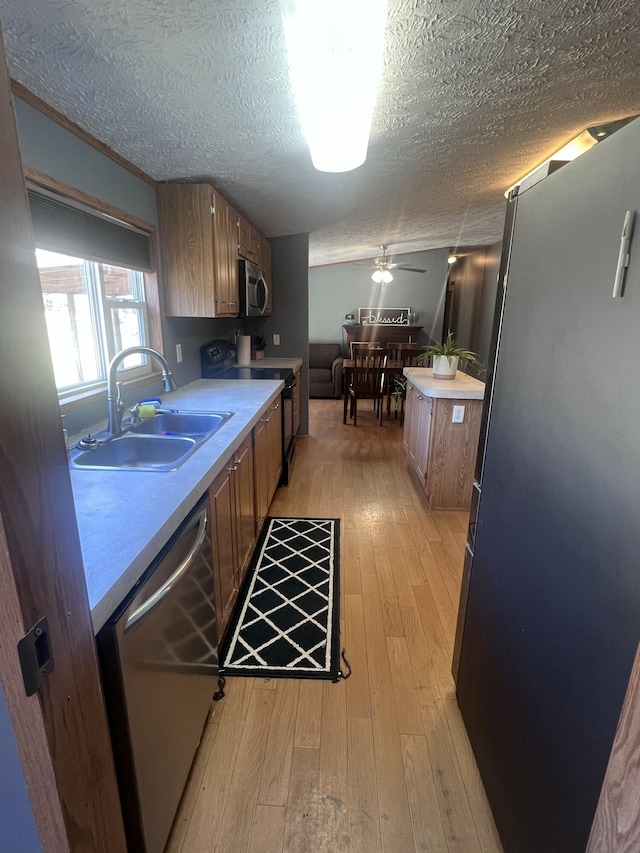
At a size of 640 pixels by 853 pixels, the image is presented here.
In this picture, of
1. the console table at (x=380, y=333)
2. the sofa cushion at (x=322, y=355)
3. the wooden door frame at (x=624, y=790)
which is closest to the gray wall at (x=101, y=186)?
the wooden door frame at (x=624, y=790)

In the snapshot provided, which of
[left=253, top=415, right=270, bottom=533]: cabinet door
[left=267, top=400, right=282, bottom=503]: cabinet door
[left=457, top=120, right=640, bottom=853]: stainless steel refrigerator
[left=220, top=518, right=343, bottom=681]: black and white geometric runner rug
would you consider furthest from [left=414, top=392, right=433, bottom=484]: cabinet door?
[left=457, top=120, right=640, bottom=853]: stainless steel refrigerator

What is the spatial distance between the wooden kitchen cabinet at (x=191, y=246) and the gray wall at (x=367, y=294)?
5.44m

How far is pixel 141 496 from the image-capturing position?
1.22 meters

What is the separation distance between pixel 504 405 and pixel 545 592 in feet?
1.71

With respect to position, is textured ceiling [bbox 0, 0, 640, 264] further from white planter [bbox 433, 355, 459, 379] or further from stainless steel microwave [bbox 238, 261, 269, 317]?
white planter [bbox 433, 355, 459, 379]

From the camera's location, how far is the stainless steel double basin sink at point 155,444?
1594mm

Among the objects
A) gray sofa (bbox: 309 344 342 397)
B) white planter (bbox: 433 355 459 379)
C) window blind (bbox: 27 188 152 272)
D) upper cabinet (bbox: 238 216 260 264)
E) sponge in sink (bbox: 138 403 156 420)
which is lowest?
gray sofa (bbox: 309 344 342 397)

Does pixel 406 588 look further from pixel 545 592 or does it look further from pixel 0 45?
pixel 0 45

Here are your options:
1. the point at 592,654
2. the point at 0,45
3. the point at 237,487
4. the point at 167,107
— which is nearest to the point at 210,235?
the point at 167,107

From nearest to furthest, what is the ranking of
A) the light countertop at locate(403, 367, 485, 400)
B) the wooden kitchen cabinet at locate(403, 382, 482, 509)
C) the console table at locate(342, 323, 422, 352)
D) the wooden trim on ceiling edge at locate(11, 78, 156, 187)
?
the wooden trim on ceiling edge at locate(11, 78, 156, 187), the light countertop at locate(403, 367, 485, 400), the wooden kitchen cabinet at locate(403, 382, 482, 509), the console table at locate(342, 323, 422, 352)

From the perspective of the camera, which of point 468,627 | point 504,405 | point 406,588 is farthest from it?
point 406,588

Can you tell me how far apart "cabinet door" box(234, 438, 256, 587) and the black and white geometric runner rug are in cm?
17

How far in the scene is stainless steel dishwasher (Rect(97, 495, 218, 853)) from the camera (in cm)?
85

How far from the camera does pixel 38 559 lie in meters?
0.51
